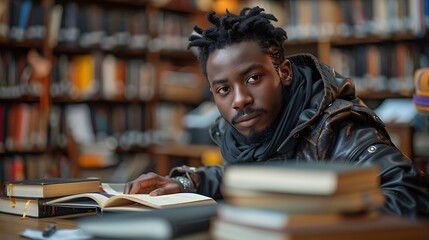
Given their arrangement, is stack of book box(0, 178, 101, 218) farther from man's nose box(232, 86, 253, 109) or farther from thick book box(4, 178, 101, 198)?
man's nose box(232, 86, 253, 109)

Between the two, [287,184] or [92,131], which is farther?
[92,131]

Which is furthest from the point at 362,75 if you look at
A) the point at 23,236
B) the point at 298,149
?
the point at 23,236

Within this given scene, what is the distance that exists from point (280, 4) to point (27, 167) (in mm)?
2246

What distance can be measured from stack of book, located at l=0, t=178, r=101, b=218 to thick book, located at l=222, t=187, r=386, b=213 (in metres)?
0.72

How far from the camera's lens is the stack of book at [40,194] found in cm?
129

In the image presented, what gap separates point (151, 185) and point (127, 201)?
18 cm

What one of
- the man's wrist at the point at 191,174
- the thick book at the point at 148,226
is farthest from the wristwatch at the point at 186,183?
the thick book at the point at 148,226

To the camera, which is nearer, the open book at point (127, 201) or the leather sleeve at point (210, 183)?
the open book at point (127, 201)

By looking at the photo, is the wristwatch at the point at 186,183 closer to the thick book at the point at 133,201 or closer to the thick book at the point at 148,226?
the thick book at the point at 133,201

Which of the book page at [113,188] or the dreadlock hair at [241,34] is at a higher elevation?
the dreadlock hair at [241,34]

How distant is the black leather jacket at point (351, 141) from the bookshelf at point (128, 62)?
2.22m

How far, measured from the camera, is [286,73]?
1455 millimetres

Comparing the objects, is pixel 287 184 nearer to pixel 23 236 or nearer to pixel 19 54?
pixel 23 236

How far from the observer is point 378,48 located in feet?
13.2
